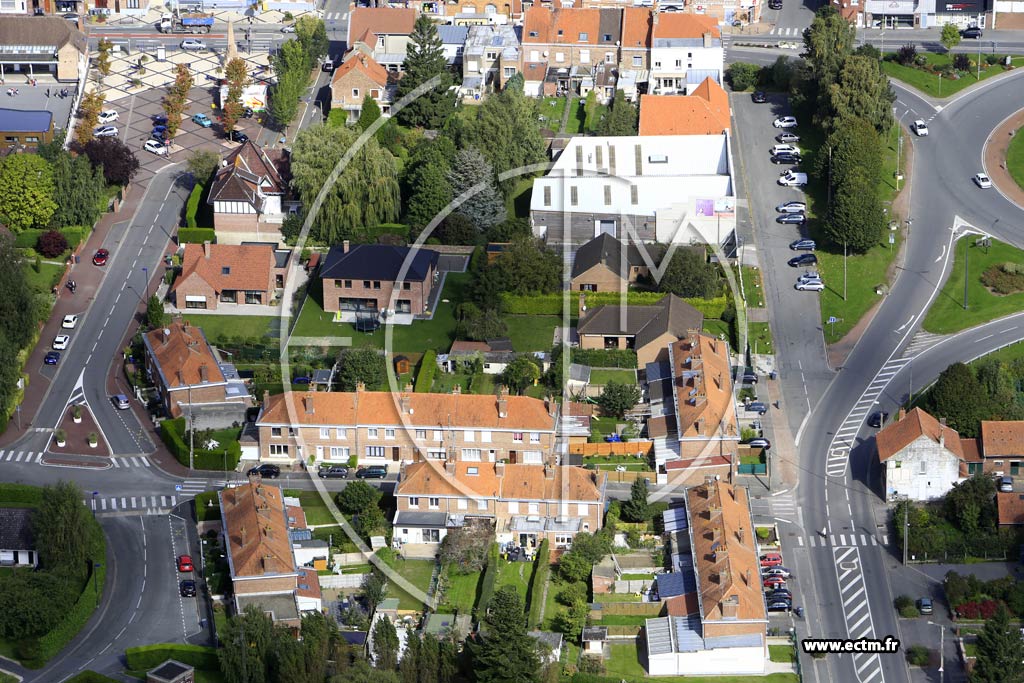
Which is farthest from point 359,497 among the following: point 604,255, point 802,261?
point 802,261

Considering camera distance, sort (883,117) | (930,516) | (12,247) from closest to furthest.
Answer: (930,516), (12,247), (883,117)

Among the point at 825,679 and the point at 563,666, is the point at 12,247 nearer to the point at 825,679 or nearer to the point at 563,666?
the point at 563,666

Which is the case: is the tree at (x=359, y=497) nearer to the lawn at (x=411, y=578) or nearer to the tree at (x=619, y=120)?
the lawn at (x=411, y=578)

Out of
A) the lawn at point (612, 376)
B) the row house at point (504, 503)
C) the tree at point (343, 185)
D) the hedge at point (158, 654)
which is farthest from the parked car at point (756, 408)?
the hedge at point (158, 654)

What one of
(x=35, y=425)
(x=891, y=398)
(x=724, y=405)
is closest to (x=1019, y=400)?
(x=891, y=398)

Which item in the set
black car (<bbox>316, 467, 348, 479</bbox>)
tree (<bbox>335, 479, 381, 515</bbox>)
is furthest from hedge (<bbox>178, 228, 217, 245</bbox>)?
tree (<bbox>335, 479, 381, 515</bbox>)
